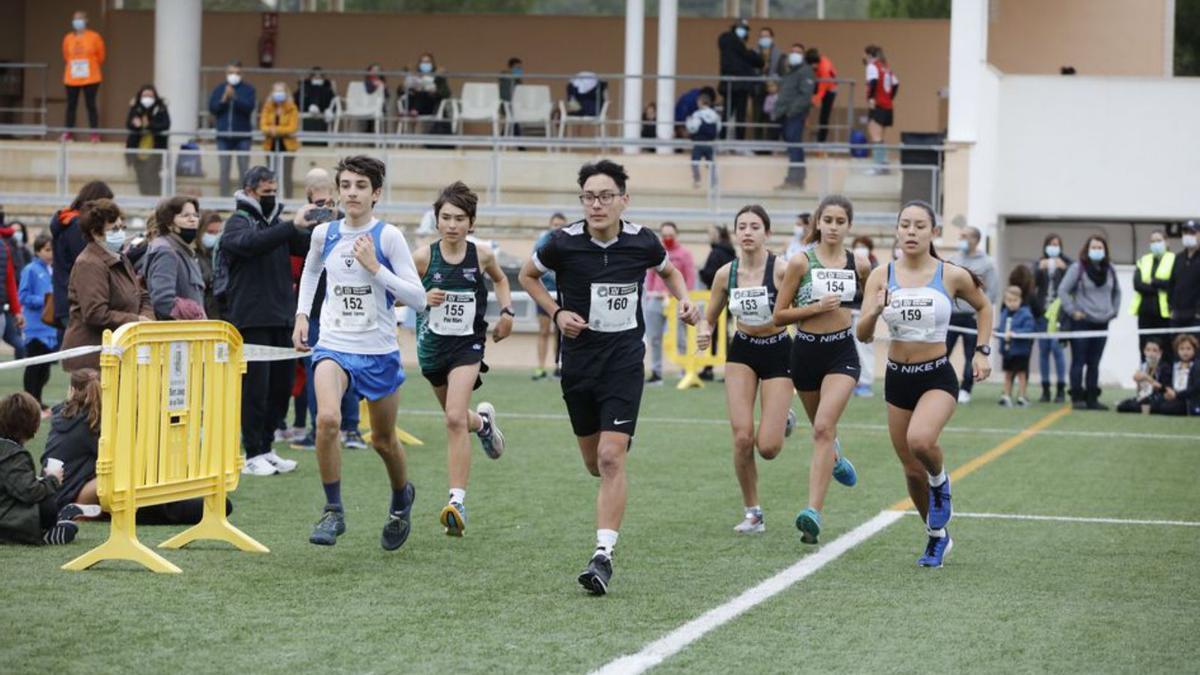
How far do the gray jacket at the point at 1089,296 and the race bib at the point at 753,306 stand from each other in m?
12.4

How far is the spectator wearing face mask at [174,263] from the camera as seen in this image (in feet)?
40.9

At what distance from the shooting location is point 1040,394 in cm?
2488

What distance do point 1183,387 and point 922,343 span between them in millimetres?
12832

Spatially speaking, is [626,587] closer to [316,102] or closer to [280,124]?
[280,124]

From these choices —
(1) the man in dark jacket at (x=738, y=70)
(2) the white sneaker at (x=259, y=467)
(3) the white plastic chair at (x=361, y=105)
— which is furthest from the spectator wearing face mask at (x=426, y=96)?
(2) the white sneaker at (x=259, y=467)

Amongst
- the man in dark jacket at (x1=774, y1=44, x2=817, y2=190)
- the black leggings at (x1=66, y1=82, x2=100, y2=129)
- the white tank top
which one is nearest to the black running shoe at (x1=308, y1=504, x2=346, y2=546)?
the white tank top

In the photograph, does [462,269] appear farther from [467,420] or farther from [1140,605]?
[1140,605]

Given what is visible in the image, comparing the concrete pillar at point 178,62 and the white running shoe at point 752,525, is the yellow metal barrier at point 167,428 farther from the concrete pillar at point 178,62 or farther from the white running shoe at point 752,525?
the concrete pillar at point 178,62

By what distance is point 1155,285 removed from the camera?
22281mm

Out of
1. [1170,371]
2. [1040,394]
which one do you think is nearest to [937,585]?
[1170,371]

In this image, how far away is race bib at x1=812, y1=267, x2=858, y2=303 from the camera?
10844mm

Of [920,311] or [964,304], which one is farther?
[964,304]

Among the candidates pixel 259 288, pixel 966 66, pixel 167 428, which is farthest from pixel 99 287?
pixel 966 66

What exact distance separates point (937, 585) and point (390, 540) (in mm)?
2893
